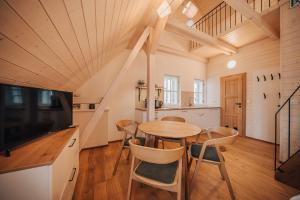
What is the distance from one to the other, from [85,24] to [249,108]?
15.3ft

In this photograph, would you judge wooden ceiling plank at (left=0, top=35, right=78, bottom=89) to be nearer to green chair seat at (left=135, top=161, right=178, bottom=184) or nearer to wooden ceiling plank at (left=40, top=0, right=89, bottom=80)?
wooden ceiling plank at (left=40, top=0, right=89, bottom=80)

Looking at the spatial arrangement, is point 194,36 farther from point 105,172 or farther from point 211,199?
point 105,172

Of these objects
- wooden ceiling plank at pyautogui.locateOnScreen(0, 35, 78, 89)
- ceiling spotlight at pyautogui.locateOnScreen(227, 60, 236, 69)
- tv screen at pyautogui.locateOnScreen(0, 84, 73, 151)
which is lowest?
tv screen at pyautogui.locateOnScreen(0, 84, 73, 151)

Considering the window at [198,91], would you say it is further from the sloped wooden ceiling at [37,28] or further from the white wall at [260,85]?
the sloped wooden ceiling at [37,28]

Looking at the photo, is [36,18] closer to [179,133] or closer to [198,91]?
[179,133]

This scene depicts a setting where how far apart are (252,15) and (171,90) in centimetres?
275

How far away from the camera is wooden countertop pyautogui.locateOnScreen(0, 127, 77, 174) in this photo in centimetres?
74

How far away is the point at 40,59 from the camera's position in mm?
972

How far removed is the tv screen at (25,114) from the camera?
0.87 metres

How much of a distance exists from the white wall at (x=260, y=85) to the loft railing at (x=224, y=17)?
90 centimetres

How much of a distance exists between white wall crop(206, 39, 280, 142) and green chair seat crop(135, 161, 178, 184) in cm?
367

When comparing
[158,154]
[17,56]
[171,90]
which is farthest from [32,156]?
[171,90]

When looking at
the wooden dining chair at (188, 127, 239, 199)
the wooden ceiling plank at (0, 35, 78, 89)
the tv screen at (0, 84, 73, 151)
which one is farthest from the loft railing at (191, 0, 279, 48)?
the tv screen at (0, 84, 73, 151)

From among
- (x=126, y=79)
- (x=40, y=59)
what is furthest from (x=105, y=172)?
(x=126, y=79)
